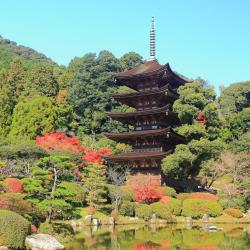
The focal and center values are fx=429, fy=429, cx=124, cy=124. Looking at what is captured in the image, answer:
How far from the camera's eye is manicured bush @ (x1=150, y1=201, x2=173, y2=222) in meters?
33.8

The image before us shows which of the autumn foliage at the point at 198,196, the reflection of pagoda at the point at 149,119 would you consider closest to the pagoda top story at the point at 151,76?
the reflection of pagoda at the point at 149,119

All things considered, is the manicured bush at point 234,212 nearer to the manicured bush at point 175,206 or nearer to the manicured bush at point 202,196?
the manicured bush at point 202,196

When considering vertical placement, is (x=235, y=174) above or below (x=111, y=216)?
above

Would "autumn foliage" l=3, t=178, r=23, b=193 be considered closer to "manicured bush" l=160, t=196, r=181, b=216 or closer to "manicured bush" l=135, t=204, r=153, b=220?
"manicured bush" l=135, t=204, r=153, b=220

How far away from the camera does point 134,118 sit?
43.1 meters

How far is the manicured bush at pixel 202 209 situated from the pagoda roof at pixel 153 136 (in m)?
7.00

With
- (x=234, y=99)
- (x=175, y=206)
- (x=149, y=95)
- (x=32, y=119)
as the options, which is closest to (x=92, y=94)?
(x=32, y=119)

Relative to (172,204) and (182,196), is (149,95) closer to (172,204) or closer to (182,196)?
(182,196)

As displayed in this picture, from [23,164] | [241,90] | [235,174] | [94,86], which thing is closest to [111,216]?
[23,164]

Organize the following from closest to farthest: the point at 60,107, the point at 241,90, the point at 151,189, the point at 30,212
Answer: the point at 30,212 → the point at 151,189 → the point at 60,107 → the point at 241,90

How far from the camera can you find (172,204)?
3478cm

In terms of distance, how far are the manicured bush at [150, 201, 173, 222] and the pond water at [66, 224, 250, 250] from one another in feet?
20.3

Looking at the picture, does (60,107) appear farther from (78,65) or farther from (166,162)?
(166,162)

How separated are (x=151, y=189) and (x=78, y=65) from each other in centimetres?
3425
